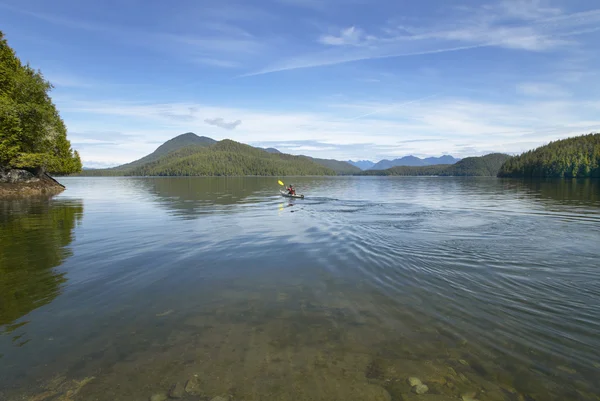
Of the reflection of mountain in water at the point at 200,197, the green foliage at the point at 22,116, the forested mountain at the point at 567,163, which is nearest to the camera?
the reflection of mountain in water at the point at 200,197

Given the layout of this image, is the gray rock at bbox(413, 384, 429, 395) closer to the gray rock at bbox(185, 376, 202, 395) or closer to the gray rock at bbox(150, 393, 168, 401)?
the gray rock at bbox(185, 376, 202, 395)

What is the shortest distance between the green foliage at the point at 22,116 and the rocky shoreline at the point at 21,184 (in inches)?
151

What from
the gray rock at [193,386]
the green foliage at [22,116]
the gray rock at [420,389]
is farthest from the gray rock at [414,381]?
the green foliage at [22,116]

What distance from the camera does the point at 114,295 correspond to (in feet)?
37.9

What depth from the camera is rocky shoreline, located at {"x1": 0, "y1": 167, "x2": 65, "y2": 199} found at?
58562 millimetres

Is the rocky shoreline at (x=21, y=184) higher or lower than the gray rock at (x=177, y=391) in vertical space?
higher

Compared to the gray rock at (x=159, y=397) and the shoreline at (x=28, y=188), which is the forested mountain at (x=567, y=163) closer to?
the gray rock at (x=159, y=397)

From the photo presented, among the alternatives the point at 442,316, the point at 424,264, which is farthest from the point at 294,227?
the point at 442,316

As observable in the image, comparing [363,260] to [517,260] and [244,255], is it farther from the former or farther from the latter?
[517,260]

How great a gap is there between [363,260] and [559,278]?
8227mm

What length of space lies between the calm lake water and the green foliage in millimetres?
44232

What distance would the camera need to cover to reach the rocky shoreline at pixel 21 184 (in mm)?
58562

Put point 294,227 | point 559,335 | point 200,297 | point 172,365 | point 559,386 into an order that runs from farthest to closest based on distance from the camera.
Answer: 1. point 294,227
2. point 200,297
3. point 559,335
4. point 172,365
5. point 559,386

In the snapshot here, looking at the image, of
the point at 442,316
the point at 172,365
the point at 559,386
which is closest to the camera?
the point at 559,386
